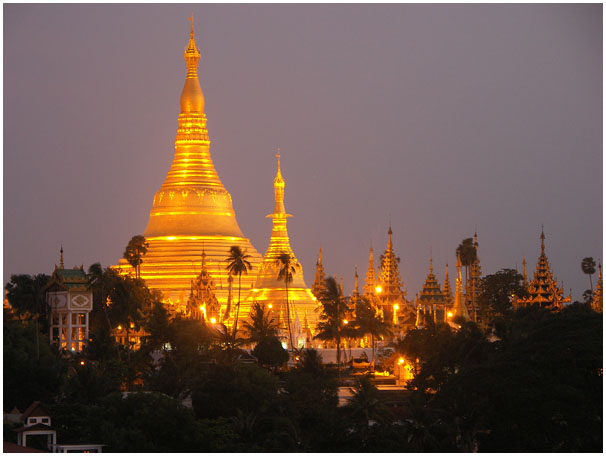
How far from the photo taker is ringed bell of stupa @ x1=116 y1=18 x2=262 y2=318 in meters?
104

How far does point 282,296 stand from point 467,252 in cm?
2014

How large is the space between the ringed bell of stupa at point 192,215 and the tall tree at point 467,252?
16590 mm

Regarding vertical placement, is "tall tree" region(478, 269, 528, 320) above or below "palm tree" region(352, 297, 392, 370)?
above

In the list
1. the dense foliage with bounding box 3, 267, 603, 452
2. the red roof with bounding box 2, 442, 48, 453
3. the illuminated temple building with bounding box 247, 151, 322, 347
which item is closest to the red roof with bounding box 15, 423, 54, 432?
the dense foliage with bounding box 3, 267, 603, 452

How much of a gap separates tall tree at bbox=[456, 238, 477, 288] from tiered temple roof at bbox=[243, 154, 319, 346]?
597 inches

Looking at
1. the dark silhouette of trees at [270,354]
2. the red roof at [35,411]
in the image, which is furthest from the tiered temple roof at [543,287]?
the red roof at [35,411]

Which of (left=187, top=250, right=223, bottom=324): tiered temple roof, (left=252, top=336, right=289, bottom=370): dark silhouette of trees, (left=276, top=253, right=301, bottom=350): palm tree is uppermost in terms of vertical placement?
(left=276, top=253, right=301, bottom=350): palm tree

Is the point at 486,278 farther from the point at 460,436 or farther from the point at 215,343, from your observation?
the point at 460,436

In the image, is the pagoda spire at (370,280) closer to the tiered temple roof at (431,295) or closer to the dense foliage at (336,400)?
the tiered temple roof at (431,295)

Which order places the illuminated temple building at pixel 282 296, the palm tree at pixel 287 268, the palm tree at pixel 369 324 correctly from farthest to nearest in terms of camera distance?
1. the illuminated temple building at pixel 282 296
2. the palm tree at pixel 287 268
3. the palm tree at pixel 369 324

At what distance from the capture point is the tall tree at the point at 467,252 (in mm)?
116625

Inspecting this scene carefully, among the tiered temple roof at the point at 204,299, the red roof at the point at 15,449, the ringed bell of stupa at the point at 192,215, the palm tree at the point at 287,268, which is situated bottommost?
the red roof at the point at 15,449

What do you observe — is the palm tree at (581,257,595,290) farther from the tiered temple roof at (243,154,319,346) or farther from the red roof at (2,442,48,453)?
the red roof at (2,442,48,453)

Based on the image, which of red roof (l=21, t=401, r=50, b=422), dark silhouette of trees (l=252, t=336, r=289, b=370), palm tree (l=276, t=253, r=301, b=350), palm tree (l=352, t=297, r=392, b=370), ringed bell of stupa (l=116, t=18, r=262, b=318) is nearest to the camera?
red roof (l=21, t=401, r=50, b=422)
